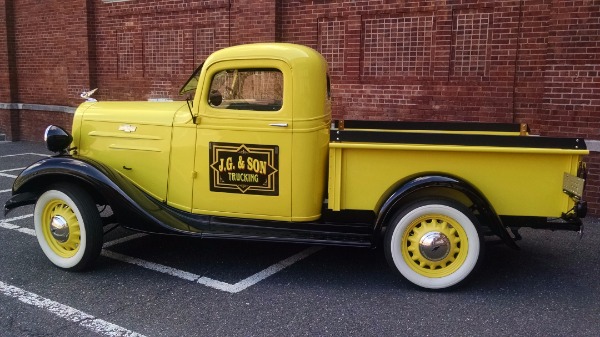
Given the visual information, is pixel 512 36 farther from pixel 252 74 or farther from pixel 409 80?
pixel 252 74

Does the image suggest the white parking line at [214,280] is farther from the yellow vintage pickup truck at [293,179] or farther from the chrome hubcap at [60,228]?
the chrome hubcap at [60,228]

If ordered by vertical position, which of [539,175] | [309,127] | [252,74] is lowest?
[539,175]

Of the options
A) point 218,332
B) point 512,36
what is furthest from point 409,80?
point 218,332

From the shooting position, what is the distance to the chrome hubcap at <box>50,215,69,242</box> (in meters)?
4.64

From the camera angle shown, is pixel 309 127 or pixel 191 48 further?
pixel 191 48

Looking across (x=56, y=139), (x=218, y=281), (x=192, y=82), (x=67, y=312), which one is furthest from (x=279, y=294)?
(x=56, y=139)

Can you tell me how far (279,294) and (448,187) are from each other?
1571 millimetres

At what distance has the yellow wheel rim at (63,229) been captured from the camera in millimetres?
4645

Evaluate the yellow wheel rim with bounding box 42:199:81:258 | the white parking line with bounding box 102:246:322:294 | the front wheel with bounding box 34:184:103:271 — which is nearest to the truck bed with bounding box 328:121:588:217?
the white parking line with bounding box 102:246:322:294

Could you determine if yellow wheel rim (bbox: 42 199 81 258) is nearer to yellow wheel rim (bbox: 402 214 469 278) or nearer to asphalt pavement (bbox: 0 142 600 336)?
asphalt pavement (bbox: 0 142 600 336)

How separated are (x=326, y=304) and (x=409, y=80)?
469 centimetres

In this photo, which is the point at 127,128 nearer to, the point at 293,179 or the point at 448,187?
the point at 293,179

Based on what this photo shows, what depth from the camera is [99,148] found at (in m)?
5.08

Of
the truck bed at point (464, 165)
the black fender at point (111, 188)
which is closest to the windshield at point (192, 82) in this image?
the black fender at point (111, 188)
